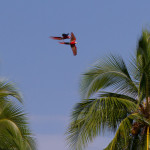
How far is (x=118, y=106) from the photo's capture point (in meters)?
12.2

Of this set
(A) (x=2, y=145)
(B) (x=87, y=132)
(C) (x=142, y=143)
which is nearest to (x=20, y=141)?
(A) (x=2, y=145)

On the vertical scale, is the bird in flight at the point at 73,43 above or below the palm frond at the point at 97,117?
above

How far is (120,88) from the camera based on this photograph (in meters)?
12.8

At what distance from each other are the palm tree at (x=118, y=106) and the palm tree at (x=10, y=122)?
5.36ft

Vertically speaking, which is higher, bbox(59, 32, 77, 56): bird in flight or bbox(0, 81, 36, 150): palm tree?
bbox(59, 32, 77, 56): bird in flight

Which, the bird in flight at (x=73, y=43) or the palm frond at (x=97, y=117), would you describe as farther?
the bird in flight at (x=73, y=43)

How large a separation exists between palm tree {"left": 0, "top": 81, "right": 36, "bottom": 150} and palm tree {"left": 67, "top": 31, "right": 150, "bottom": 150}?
1634mm

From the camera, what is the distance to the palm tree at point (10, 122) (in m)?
12.5

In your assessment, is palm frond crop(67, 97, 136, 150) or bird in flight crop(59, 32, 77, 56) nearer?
palm frond crop(67, 97, 136, 150)

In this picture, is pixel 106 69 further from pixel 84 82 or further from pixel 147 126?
pixel 147 126

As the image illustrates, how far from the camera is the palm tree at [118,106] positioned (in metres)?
11.9

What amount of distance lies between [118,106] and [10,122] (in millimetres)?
3364

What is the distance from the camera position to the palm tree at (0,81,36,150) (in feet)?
40.9

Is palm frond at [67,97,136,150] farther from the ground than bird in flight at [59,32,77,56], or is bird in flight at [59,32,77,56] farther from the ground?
bird in flight at [59,32,77,56]
